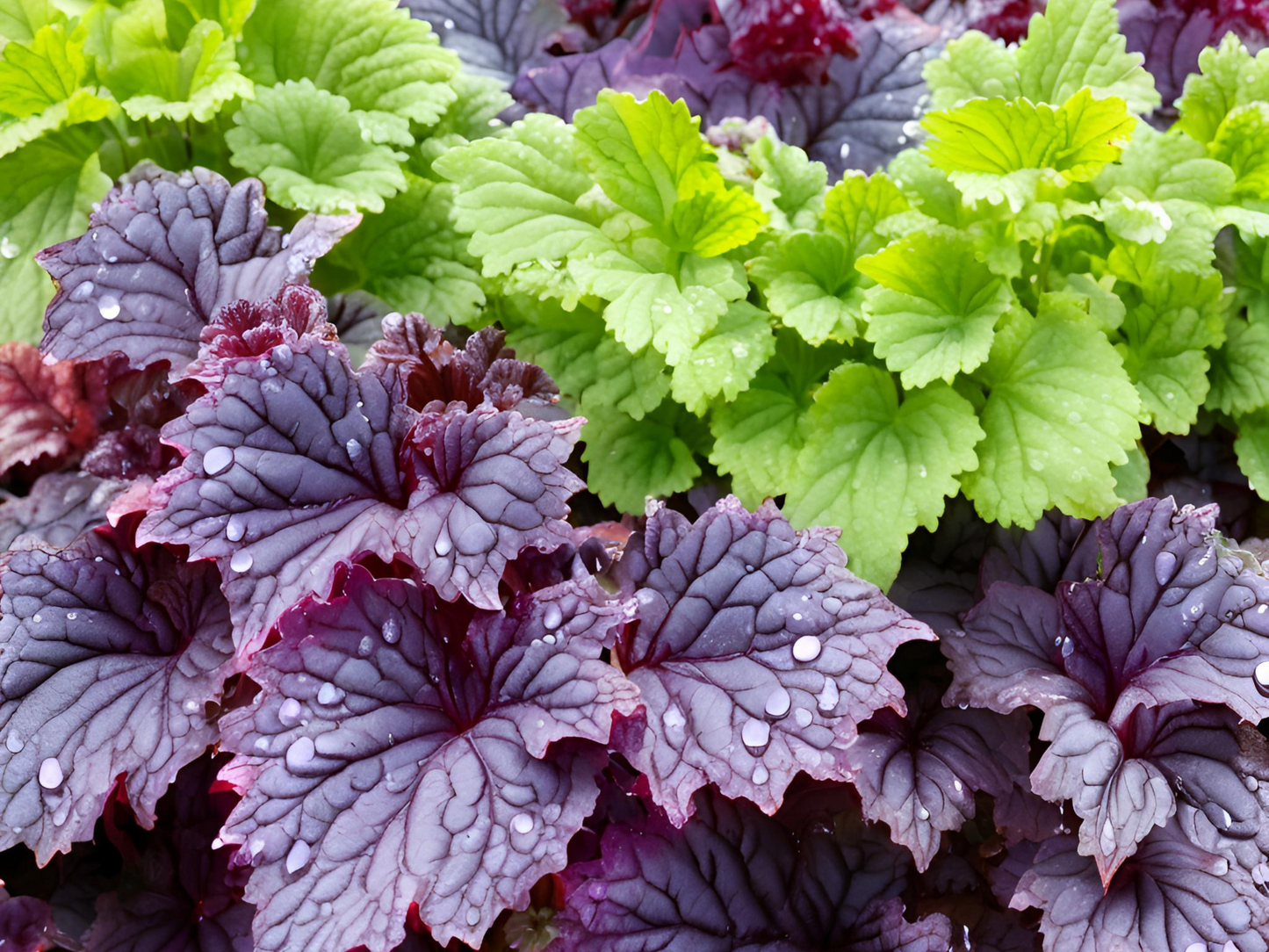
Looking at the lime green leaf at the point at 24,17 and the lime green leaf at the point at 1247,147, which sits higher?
the lime green leaf at the point at 24,17

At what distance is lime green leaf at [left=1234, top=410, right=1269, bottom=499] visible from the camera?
5.43 feet

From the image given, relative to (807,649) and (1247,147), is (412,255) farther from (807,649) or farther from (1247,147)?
(1247,147)

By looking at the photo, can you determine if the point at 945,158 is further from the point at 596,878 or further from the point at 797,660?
the point at 596,878

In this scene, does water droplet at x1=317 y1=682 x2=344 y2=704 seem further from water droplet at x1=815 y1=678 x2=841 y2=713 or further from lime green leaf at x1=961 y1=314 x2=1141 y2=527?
lime green leaf at x1=961 y1=314 x2=1141 y2=527

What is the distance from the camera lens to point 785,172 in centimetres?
179

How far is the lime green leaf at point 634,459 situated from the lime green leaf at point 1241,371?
2.99 ft

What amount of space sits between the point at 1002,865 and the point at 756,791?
1.54ft

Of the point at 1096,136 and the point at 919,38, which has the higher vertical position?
the point at 1096,136

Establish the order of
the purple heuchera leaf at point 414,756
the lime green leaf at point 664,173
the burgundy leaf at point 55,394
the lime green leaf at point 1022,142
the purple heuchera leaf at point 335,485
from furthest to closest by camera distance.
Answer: the burgundy leaf at point 55,394
the lime green leaf at point 664,173
the lime green leaf at point 1022,142
the purple heuchera leaf at point 335,485
the purple heuchera leaf at point 414,756

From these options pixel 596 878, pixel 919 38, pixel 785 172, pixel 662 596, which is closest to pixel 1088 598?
pixel 662 596

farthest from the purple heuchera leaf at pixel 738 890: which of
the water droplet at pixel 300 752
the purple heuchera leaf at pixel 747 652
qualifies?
the water droplet at pixel 300 752

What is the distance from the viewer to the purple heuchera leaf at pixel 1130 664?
122 centimetres

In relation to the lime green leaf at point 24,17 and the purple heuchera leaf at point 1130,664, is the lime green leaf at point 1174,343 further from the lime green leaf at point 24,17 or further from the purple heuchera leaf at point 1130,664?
the lime green leaf at point 24,17

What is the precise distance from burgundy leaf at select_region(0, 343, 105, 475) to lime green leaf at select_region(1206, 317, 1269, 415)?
1959 millimetres
